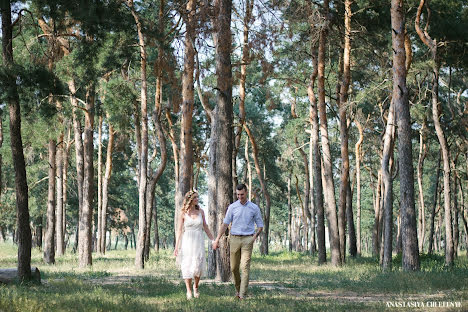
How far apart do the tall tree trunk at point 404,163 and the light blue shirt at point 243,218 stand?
694 centimetres

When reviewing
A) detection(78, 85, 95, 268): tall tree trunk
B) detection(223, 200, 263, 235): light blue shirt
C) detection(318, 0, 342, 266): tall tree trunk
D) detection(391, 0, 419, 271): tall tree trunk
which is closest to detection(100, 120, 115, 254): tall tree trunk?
detection(78, 85, 95, 268): tall tree trunk

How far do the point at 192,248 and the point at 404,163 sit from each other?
26.1ft

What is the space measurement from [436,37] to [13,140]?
16.4 m

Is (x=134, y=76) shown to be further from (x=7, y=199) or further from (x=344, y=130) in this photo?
(x=7, y=199)

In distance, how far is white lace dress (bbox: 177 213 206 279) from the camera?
33.0 ft

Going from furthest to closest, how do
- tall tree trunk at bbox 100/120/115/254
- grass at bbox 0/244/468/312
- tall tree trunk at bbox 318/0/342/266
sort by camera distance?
tall tree trunk at bbox 100/120/115/254, tall tree trunk at bbox 318/0/342/266, grass at bbox 0/244/468/312

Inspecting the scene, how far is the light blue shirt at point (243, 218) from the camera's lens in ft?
33.4

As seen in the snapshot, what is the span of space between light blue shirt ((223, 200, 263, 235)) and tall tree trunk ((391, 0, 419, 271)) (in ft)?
22.8

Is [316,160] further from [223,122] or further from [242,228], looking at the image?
[242,228]

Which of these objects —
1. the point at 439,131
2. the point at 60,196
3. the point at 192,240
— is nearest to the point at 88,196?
the point at 60,196

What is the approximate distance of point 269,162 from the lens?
45375 millimetres

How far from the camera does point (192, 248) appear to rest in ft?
33.5

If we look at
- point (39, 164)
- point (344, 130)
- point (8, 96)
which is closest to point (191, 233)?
point (8, 96)

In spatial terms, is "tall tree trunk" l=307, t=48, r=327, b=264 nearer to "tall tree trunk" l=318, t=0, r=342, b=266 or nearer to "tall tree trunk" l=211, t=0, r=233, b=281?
"tall tree trunk" l=318, t=0, r=342, b=266
